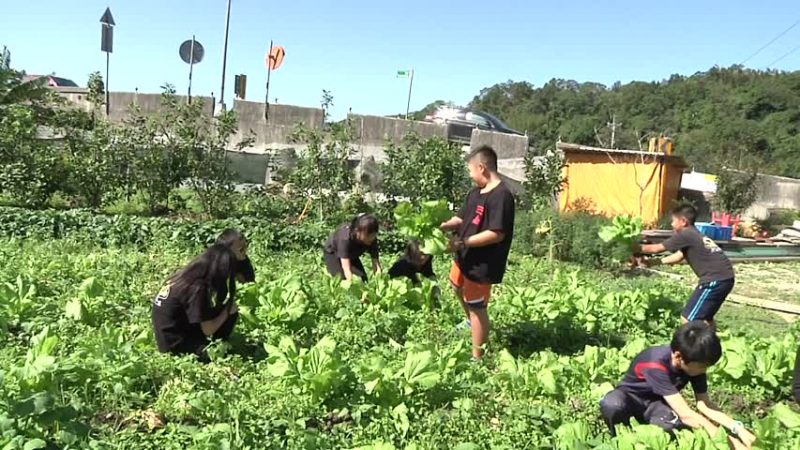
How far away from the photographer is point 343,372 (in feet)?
13.5

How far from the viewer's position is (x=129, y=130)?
12.3m

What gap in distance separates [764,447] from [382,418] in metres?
2.01

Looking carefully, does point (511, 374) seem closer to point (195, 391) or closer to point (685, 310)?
point (195, 391)

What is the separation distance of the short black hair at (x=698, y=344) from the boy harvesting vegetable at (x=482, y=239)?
5.57 feet

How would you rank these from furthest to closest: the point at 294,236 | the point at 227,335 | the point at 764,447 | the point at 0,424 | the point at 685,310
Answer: the point at 294,236
the point at 685,310
the point at 227,335
the point at 764,447
the point at 0,424

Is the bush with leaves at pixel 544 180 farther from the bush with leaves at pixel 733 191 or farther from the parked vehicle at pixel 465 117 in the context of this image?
the parked vehicle at pixel 465 117

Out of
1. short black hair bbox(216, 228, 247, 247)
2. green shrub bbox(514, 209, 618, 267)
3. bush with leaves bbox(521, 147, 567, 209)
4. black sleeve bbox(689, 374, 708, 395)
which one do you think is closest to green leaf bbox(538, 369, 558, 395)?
black sleeve bbox(689, 374, 708, 395)

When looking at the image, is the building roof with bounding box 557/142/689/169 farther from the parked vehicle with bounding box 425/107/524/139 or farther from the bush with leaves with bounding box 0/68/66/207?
the bush with leaves with bounding box 0/68/66/207

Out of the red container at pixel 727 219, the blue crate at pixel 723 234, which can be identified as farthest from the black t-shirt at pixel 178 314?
the red container at pixel 727 219

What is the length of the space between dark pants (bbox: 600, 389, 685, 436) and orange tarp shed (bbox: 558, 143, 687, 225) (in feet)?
35.7

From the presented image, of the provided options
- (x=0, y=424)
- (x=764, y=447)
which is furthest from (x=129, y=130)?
(x=764, y=447)

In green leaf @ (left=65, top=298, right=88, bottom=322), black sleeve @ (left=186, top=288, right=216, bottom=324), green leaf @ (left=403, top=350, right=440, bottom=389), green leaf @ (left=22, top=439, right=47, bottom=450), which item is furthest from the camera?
green leaf @ (left=65, top=298, right=88, bottom=322)

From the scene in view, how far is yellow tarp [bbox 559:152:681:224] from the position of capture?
14391mm

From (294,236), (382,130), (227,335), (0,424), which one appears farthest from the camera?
(382,130)
